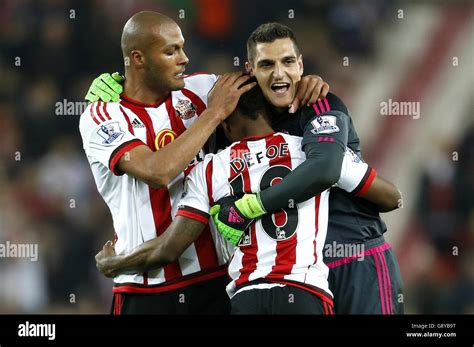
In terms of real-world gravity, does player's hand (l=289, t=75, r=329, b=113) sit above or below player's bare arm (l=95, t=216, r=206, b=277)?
above

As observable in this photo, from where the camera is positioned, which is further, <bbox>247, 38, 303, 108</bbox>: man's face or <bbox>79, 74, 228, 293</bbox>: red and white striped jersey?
<bbox>79, 74, 228, 293</bbox>: red and white striped jersey

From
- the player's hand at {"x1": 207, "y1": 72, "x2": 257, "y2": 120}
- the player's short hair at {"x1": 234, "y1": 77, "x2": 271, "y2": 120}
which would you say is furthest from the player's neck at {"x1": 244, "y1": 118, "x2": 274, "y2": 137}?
the player's hand at {"x1": 207, "y1": 72, "x2": 257, "y2": 120}

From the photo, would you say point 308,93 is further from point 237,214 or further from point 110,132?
point 110,132

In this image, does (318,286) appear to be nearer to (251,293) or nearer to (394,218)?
(251,293)

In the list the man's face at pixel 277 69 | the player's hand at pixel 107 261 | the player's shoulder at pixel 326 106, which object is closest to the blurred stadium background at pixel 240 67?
the player's hand at pixel 107 261

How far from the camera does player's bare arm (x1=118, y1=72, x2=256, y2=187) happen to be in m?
3.39

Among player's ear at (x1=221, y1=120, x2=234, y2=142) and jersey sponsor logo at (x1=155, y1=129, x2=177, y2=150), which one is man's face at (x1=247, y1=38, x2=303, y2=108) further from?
jersey sponsor logo at (x1=155, y1=129, x2=177, y2=150)

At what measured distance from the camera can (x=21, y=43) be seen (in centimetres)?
721

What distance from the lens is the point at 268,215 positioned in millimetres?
3127

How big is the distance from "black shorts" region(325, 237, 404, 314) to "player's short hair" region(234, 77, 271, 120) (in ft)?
2.63

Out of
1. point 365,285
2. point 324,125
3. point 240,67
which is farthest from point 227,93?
point 240,67

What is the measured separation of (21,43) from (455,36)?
159 inches

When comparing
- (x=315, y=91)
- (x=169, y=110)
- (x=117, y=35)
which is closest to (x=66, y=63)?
(x=117, y=35)

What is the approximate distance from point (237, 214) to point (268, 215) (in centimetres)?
13
